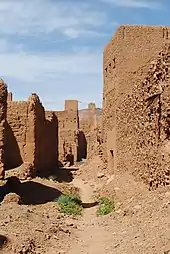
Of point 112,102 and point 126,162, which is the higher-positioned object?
point 112,102

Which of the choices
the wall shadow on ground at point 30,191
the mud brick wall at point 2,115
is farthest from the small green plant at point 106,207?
the mud brick wall at point 2,115

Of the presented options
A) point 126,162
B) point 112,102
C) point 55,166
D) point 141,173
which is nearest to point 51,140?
point 55,166

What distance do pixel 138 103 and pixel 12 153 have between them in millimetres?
6568

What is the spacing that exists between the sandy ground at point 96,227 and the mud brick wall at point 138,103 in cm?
98

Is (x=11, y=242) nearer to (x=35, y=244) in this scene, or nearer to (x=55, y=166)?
(x=35, y=244)

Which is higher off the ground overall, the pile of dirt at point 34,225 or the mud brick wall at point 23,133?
the mud brick wall at point 23,133

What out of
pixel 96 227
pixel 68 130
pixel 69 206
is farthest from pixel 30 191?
pixel 68 130

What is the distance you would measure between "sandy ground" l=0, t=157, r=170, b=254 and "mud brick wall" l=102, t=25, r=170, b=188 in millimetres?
985

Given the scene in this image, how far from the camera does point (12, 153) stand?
18.4 meters

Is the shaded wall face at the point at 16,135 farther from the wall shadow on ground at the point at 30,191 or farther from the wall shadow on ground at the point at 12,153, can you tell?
the wall shadow on ground at the point at 30,191

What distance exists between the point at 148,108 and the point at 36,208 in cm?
443

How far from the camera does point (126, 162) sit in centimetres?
1603

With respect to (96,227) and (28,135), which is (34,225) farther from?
(28,135)

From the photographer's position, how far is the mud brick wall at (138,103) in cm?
1182
